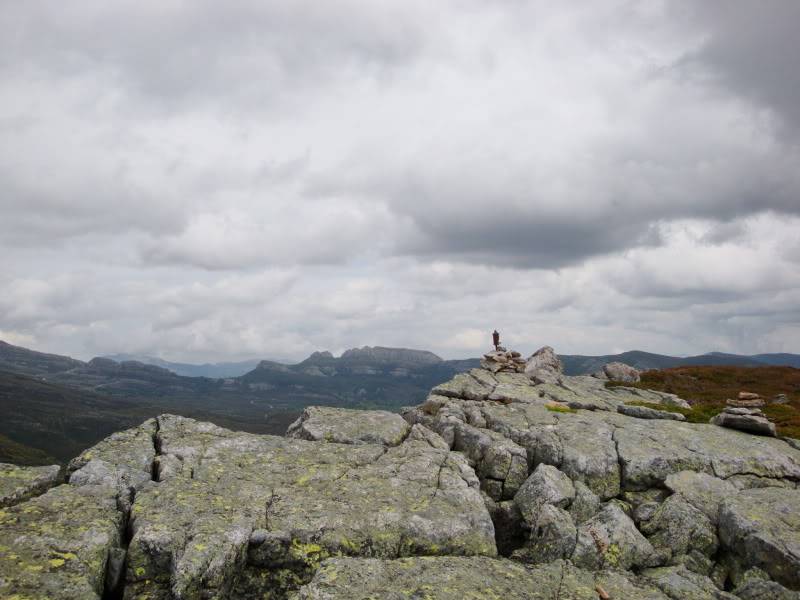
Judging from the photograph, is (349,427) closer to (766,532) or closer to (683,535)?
(683,535)

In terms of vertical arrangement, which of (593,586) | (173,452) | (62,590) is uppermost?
(173,452)

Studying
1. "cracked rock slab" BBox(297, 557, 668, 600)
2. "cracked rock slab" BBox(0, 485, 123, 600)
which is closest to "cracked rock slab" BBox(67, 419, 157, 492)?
"cracked rock slab" BBox(0, 485, 123, 600)

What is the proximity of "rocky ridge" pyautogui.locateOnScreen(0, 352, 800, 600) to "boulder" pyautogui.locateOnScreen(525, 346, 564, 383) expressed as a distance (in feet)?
48.8

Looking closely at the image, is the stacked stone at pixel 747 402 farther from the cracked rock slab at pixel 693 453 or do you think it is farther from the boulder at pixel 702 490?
the boulder at pixel 702 490

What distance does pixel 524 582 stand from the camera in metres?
13.9

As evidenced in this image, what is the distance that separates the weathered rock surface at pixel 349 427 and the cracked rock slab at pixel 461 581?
9456 millimetres

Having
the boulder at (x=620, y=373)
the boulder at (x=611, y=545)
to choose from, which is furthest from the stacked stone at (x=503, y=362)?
the boulder at (x=611, y=545)

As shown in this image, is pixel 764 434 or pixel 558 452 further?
pixel 764 434

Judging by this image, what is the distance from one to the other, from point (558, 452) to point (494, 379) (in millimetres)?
15177

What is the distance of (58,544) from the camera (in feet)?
43.2

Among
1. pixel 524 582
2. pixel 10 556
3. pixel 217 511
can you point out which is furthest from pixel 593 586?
pixel 10 556

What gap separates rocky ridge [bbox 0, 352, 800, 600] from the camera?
13.3m

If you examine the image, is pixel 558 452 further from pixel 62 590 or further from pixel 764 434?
pixel 62 590

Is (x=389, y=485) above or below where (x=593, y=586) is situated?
above
